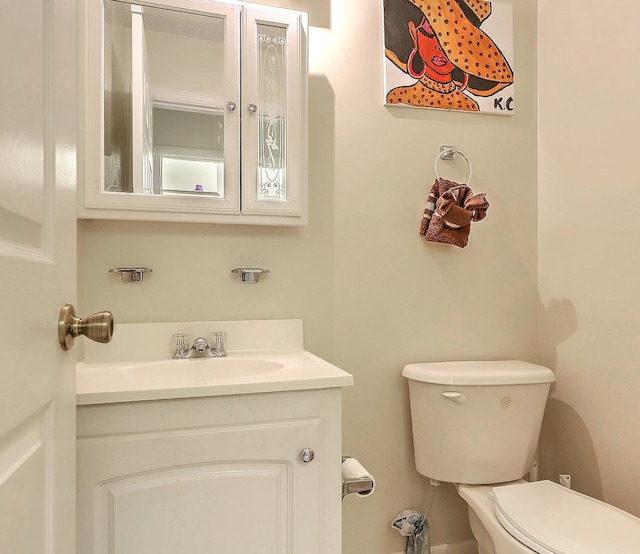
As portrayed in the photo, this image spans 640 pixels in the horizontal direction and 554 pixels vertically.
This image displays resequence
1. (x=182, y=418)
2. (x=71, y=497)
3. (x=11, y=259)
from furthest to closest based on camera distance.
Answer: (x=182, y=418) → (x=71, y=497) → (x=11, y=259)

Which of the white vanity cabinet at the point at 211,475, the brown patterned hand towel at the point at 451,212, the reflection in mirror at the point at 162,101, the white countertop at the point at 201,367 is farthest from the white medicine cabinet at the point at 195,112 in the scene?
the white vanity cabinet at the point at 211,475

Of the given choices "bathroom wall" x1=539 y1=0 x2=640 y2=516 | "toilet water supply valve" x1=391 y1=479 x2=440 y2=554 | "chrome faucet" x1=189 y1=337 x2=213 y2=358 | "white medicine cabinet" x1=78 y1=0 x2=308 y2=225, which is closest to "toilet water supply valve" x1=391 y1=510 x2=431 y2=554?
"toilet water supply valve" x1=391 y1=479 x2=440 y2=554

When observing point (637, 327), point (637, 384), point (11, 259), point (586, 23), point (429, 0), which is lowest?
point (637, 384)

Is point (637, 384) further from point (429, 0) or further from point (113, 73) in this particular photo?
point (113, 73)

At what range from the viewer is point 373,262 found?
162 centimetres

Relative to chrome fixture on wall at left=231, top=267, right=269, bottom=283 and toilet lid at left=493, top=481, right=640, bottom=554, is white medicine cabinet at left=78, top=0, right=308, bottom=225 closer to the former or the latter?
chrome fixture on wall at left=231, top=267, right=269, bottom=283

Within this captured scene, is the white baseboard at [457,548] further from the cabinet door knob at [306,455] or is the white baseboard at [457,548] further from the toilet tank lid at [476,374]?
the cabinet door knob at [306,455]

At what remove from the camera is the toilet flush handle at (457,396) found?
1438 mm

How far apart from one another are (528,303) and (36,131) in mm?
1694

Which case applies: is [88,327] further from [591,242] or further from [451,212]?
[591,242]

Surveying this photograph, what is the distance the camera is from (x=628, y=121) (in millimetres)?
1426

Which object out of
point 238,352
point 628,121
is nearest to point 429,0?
point 628,121

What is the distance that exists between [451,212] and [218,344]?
857mm

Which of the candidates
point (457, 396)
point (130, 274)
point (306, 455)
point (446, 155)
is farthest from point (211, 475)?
point (446, 155)
